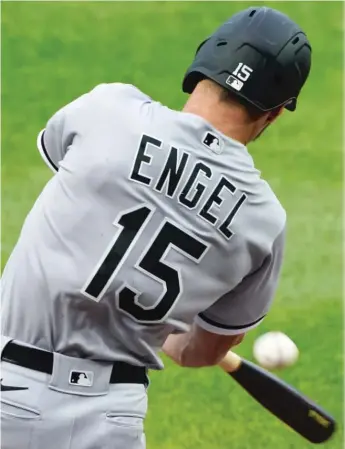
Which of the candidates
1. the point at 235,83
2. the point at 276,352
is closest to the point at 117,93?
the point at 235,83

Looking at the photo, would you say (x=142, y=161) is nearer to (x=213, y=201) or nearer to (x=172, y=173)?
(x=172, y=173)

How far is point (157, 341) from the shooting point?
11.5 feet

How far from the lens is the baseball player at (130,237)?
10.8 feet

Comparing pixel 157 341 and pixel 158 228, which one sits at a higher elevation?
pixel 158 228

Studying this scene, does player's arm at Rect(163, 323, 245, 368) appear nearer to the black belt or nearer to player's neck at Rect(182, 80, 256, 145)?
the black belt

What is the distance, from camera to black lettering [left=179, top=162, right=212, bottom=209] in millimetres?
3312

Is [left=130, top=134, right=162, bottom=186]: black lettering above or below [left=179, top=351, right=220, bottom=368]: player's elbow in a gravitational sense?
above

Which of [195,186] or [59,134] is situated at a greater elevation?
[195,186]

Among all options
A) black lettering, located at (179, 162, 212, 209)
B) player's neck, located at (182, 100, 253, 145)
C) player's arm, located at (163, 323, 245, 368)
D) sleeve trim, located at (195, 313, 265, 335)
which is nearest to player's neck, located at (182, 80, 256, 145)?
player's neck, located at (182, 100, 253, 145)

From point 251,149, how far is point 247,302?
5398mm

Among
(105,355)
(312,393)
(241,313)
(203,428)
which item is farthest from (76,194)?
(312,393)

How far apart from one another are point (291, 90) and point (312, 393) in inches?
116

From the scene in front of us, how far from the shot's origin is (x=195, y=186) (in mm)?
3316

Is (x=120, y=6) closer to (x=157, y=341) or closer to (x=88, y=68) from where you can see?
(x=88, y=68)
